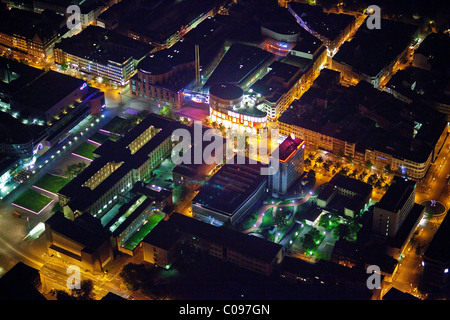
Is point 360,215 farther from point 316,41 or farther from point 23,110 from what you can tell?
point 23,110

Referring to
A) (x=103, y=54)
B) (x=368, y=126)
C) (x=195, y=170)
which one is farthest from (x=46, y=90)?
(x=368, y=126)

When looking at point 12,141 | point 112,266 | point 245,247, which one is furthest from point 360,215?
point 12,141

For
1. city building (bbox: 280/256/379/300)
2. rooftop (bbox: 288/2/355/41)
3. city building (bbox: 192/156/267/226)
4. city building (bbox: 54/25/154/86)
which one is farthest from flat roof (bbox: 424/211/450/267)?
city building (bbox: 54/25/154/86)

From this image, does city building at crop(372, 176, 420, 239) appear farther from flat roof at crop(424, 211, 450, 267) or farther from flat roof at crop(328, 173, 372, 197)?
flat roof at crop(328, 173, 372, 197)

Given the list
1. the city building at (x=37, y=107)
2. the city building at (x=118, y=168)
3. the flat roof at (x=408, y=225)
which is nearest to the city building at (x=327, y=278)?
the flat roof at (x=408, y=225)

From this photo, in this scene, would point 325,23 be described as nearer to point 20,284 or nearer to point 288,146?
point 288,146

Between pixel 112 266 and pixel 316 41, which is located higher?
pixel 316 41

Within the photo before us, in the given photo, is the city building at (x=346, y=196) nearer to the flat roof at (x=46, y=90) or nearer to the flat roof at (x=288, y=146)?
the flat roof at (x=288, y=146)
